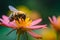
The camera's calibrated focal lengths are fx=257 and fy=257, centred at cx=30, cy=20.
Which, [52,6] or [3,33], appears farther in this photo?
[52,6]

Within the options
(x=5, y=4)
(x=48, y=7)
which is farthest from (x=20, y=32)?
(x=48, y=7)

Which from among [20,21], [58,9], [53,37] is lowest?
[53,37]

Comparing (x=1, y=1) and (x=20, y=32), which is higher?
(x=1, y=1)

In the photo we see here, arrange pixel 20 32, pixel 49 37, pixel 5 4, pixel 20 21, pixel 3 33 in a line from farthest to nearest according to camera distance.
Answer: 1. pixel 5 4
2. pixel 3 33
3. pixel 20 21
4. pixel 20 32
5. pixel 49 37

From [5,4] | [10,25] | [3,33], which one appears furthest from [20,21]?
[5,4]

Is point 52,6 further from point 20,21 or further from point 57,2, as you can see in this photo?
point 20,21

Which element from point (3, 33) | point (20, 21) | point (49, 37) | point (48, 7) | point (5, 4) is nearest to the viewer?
point (49, 37)

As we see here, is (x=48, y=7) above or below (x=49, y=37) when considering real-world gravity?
above

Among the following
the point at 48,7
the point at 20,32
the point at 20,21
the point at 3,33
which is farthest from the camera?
the point at 48,7

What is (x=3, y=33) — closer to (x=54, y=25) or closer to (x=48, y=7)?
(x=54, y=25)

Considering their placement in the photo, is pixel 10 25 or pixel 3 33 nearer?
pixel 10 25
